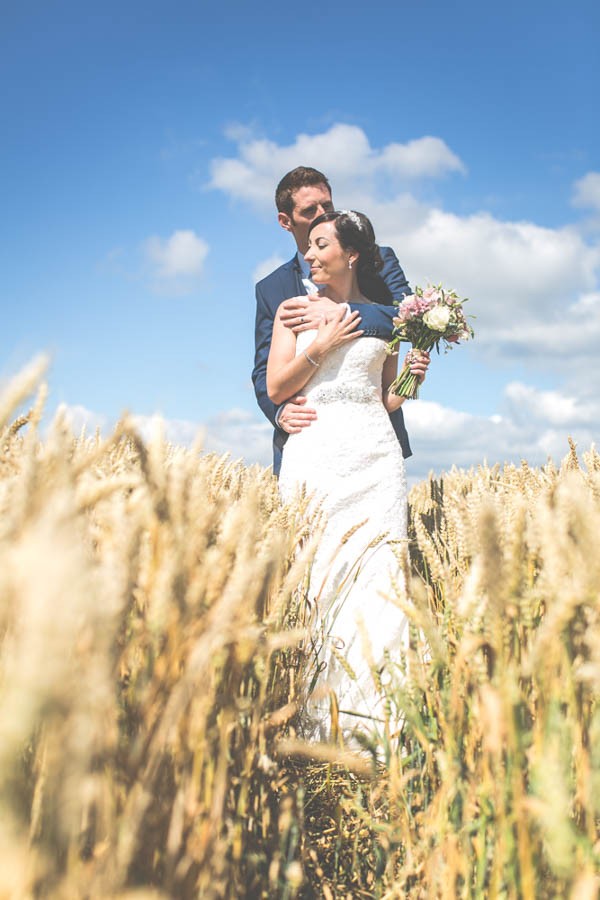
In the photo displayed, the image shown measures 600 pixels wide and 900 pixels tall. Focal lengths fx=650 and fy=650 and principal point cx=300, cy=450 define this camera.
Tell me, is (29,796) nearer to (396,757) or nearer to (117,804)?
(117,804)

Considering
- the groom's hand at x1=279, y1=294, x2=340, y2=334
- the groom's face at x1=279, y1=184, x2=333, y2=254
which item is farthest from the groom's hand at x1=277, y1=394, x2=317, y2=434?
the groom's face at x1=279, y1=184, x2=333, y2=254

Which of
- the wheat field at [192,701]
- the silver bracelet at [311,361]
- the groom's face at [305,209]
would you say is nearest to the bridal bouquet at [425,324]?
the silver bracelet at [311,361]

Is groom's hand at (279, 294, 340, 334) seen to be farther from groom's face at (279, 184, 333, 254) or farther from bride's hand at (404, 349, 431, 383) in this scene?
groom's face at (279, 184, 333, 254)

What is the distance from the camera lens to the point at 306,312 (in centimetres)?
467

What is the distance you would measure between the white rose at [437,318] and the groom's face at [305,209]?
2.47 m

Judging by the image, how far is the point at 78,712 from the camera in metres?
0.64

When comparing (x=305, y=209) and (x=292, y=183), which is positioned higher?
(x=292, y=183)

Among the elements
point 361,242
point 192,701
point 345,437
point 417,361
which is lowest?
point 192,701

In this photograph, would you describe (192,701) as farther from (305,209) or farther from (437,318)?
(305,209)

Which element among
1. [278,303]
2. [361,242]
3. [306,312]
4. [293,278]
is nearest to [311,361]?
[306,312]

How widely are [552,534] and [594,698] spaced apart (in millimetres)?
669

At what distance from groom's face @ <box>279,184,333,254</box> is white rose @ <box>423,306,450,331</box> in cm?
247

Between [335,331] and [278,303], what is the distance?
2077mm

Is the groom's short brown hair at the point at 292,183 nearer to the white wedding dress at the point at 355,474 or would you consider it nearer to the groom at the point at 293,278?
the groom at the point at 293,278
